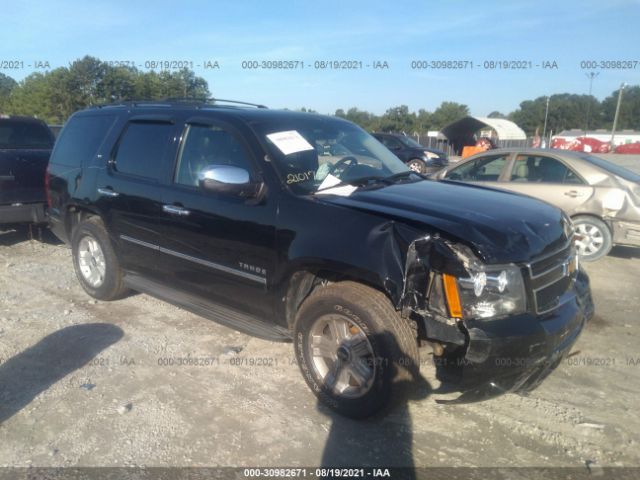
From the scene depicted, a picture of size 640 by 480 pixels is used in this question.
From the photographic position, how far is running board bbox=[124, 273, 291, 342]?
360 cm

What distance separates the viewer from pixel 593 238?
6805 mm

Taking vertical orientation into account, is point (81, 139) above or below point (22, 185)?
above

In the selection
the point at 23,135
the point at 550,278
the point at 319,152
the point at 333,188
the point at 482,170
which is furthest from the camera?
the point at 23,135

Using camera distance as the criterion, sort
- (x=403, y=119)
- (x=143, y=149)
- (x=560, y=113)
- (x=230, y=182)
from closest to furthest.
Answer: (x=230, y=182) < (x=143, y=149) < (x=403, y=119) < (x=560, y=113)

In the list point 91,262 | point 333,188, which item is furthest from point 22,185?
point 333,188

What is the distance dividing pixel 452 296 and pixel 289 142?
1729 mm

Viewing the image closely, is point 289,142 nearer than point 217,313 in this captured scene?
Yes

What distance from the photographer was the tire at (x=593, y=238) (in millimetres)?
6703

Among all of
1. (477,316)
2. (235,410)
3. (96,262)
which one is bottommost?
(235,410)

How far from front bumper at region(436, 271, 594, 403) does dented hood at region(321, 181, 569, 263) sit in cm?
36

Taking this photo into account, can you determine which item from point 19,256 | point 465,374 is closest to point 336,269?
point 465,374

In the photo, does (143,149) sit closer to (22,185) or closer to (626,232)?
(22,185)

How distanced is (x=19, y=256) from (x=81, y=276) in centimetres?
237

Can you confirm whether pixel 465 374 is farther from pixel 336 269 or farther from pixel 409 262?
pixel 336 269
